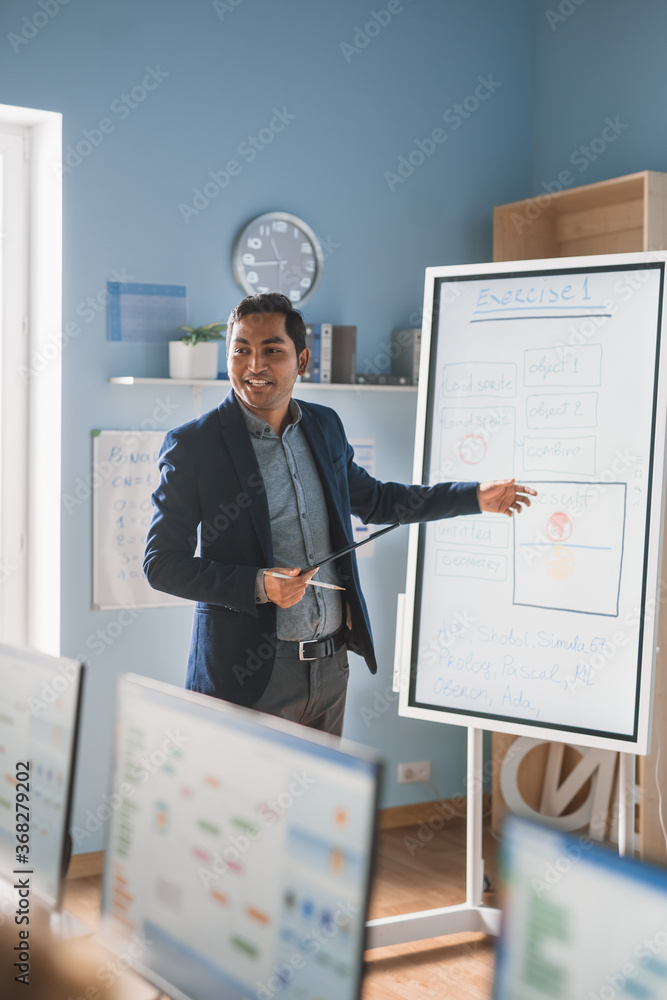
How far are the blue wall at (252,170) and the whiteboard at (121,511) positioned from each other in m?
0.04

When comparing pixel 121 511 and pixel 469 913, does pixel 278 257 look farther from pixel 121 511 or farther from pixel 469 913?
pixel 469 913

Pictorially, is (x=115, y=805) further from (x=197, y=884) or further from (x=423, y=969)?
(x=423, y=969)

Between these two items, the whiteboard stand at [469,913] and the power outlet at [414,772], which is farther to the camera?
the power outlet at [414,772]

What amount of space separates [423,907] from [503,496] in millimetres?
1351

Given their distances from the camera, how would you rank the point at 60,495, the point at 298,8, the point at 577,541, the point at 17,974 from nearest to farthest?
the point at 17,974, the point at 577,541, the point at 60,495, the point at 298,8

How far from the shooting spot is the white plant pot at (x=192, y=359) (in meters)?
3.08

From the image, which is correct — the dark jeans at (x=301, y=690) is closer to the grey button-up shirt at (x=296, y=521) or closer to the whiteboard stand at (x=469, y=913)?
the grey button-up shirt at (x=296, y=521)

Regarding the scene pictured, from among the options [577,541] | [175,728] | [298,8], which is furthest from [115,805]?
[298,8]

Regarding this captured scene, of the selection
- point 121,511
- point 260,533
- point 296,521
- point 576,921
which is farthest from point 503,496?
point 576,921

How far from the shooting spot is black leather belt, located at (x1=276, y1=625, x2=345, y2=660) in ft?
7.19

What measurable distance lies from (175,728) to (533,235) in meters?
3.07

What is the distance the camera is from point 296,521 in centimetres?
225

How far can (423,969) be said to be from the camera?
2.56 metres

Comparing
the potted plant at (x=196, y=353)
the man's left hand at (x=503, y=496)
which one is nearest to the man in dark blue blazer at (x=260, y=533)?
the man's left hand at (x=503, y=496)
